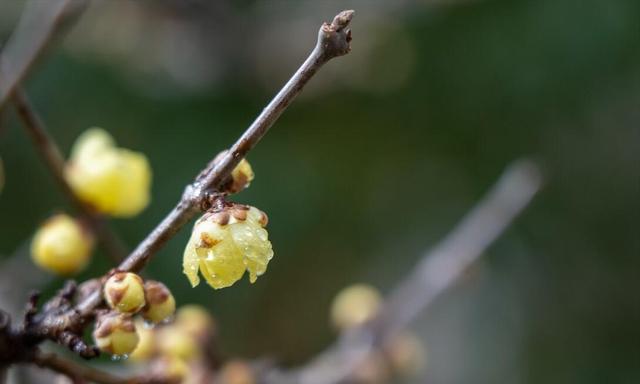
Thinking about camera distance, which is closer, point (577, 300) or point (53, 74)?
point (53, 74)

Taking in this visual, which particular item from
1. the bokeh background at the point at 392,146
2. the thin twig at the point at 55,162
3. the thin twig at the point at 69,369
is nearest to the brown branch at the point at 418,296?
the thin twig at the point at 55,162

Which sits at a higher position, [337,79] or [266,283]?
[337,79]

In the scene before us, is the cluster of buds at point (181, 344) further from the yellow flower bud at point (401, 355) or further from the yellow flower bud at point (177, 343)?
the yellow flower bud at point (401, 355)

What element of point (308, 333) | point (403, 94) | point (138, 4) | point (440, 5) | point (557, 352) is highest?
point (440, 5)

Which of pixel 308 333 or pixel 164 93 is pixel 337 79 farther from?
pixel 308 333

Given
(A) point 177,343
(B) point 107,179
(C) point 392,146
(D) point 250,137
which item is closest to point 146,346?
(A) point 177,343

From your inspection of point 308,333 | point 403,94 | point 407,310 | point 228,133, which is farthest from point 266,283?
point 407,310
